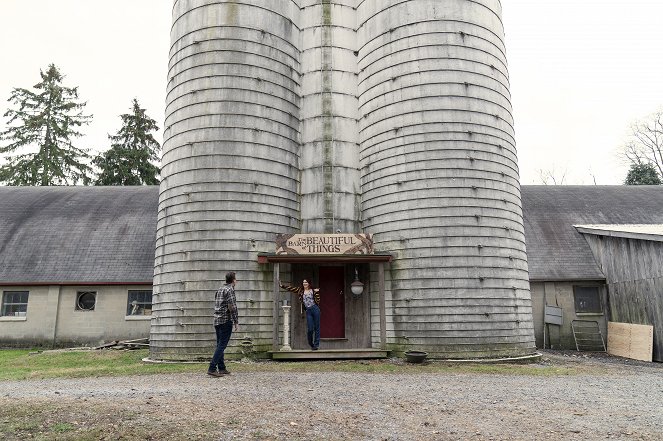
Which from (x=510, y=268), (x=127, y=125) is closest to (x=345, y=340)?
(x=510, y=268)

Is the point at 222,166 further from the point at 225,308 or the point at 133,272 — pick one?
the point at 133,272

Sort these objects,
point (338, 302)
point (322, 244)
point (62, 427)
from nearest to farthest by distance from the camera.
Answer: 1. point (62, 427)
2. point (322, 244)
3. point (338, 302)

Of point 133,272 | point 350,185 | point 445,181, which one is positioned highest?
point 350,185

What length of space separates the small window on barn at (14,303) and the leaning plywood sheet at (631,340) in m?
22.6

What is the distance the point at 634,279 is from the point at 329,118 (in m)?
12.1

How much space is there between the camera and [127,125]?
3925 cm

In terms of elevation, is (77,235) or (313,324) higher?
(77,235)

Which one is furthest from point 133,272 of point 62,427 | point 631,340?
point 631,340

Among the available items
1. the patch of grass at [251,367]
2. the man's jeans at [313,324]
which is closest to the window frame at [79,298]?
the patch of grass at [251,367]

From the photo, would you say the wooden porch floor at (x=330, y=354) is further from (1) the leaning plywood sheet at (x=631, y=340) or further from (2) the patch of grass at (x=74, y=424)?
(1) the leaning plywood sheet at (x=631, y=340)

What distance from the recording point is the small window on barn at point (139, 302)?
1877 centimetres

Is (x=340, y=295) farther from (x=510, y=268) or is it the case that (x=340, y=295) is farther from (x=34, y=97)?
(x=34, y=97)

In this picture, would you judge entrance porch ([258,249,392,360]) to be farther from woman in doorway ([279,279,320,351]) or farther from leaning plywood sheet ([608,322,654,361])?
leaning plywood sheet ([608,322,654,361])

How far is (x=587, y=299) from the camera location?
61.5 ft
